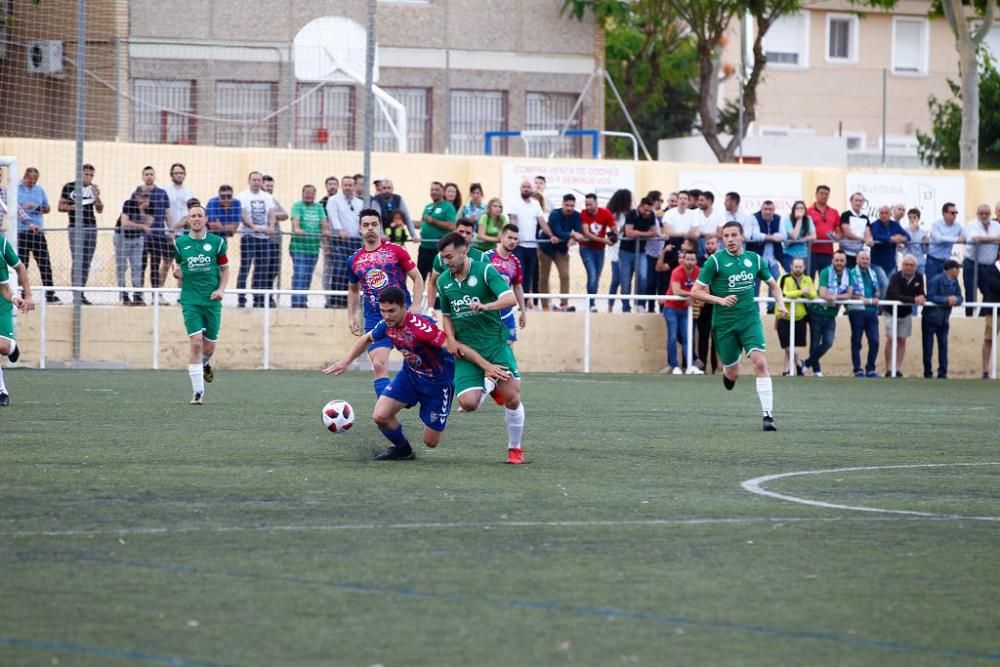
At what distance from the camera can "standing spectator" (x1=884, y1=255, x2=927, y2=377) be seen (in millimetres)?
26703

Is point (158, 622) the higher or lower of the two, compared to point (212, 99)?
lower

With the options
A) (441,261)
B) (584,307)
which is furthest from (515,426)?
(584,307)

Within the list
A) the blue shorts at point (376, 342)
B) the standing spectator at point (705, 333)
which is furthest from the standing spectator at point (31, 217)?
the standing spectator at point (705, 333)

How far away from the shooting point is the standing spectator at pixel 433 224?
24.9m

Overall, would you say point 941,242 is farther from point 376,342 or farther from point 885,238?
point 376,342

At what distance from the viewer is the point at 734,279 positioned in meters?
16.7

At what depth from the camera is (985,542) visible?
353 inches

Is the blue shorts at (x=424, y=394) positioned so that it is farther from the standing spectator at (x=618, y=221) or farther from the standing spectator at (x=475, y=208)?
the standing spectator at (x=618, y=221)

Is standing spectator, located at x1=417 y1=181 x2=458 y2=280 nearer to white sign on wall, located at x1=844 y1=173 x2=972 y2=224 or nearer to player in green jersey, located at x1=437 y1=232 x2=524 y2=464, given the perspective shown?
white sign on wall, located at x1=844 y1=173 x2=972 y2=224

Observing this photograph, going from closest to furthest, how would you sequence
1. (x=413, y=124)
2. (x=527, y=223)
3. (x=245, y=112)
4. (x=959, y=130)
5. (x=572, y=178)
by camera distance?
(x=527, y=223) < (x=572, y=178) < (x=245, y=112) < (x=413, y=124) < (x=959, y=130)

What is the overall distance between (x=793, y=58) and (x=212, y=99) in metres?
31.6

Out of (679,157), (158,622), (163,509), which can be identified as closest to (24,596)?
(158,622)

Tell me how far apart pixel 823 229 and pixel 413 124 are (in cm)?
1139

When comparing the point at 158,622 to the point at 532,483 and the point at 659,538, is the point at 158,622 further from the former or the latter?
the point at 532,483
